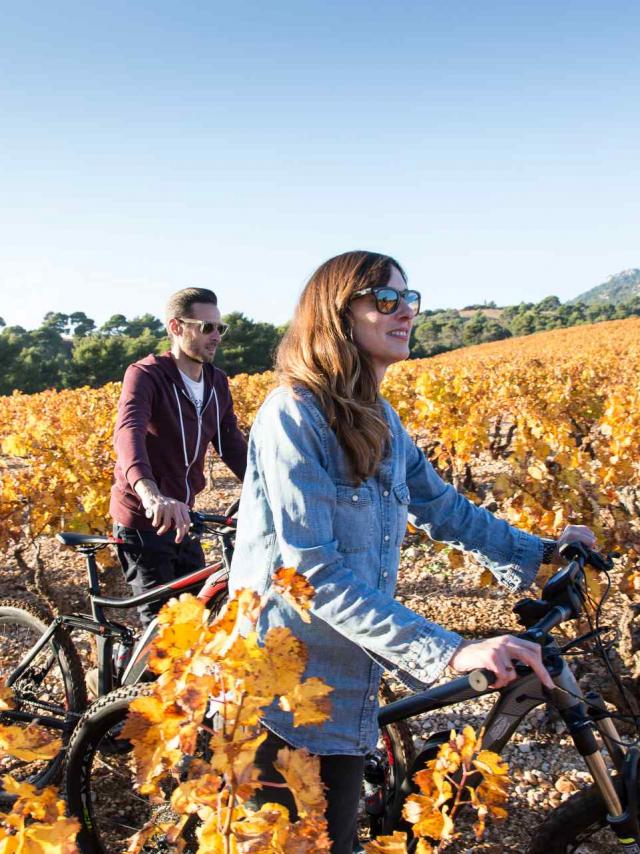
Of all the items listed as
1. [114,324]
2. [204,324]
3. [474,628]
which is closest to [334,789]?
[204,324]

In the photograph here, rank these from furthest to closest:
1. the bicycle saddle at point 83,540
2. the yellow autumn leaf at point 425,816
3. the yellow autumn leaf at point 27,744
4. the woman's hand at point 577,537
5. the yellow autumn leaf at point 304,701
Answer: the bicycle saddle at point 83,540 → the woman's hand at point 577,537 → the yellow autumn leaf at point 425,816 → the yellow autumn leaf at point 27,744 → the yellow autumn leaf at point 304,701

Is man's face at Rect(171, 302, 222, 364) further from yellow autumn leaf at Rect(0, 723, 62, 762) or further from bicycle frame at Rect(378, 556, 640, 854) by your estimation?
yellow autumn leaf at Rect(0, 723, 62, 762)

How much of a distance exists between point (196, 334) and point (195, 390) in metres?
0.27

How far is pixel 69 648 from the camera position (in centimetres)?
297

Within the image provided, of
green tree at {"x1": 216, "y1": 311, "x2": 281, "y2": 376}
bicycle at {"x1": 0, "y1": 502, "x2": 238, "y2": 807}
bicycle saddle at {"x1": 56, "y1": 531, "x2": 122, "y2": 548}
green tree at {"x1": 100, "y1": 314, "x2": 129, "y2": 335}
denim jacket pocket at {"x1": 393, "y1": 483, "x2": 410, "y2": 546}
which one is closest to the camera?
denim jacket pocket at {"x1": 393, "y1": 483, "x2": 410, "y2": 546}

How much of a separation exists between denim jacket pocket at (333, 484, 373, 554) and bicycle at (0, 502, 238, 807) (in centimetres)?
99

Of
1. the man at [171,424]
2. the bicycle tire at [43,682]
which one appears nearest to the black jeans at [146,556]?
the man at [171,424]

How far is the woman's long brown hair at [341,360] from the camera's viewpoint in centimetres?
160

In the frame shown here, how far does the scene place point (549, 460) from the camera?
423 centimetres

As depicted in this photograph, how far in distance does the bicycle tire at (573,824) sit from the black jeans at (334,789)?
592 millimetres

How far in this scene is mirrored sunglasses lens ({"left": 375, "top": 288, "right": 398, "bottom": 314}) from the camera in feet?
5.50

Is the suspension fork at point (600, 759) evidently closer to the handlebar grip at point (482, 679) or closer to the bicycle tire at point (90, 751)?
the handlebar grip at point (482, 679)

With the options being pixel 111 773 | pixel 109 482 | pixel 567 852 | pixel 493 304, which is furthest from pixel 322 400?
pixel 493 304

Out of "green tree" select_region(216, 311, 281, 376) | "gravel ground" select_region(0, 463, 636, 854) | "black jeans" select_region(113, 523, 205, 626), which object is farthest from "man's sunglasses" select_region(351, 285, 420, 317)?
"green tree" select_region(216, 311, 281, 376)
